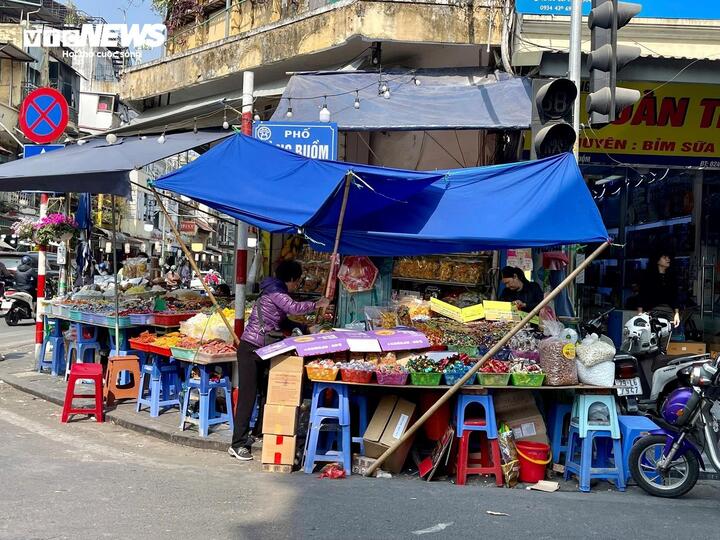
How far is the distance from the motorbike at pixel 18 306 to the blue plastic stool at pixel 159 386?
12211mm

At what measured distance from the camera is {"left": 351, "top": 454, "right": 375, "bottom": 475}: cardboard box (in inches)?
247

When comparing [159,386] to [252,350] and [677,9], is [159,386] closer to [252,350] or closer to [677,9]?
[252,350]

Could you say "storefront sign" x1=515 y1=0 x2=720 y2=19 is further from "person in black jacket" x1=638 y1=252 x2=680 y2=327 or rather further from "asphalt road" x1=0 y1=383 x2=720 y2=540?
"asphalt road" x1=0 y1=383 x2=720 y2=540

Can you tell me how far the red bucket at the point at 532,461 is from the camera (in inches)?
244

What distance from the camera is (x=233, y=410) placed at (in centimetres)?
758

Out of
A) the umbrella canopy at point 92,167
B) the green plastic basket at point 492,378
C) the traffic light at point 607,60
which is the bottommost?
the green plastic basket at point 492,378

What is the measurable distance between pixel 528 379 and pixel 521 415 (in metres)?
0.44

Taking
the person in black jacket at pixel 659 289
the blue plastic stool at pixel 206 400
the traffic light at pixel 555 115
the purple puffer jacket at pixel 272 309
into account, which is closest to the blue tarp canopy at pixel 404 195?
the traffic light at pixel 555 115

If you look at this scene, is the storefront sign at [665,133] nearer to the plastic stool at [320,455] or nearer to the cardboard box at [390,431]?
the cardboard box at [390,431]

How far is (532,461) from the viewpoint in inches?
244

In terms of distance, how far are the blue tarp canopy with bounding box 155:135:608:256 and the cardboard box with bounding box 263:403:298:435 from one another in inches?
63.3

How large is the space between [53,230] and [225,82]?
3804 mm

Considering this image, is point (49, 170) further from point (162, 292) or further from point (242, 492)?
point (242, 492)

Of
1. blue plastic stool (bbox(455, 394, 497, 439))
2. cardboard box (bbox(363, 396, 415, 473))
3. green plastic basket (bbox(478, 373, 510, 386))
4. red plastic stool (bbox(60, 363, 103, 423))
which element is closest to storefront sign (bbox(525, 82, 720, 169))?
green plastic basket (bbox(478, 373, 510, 386))
